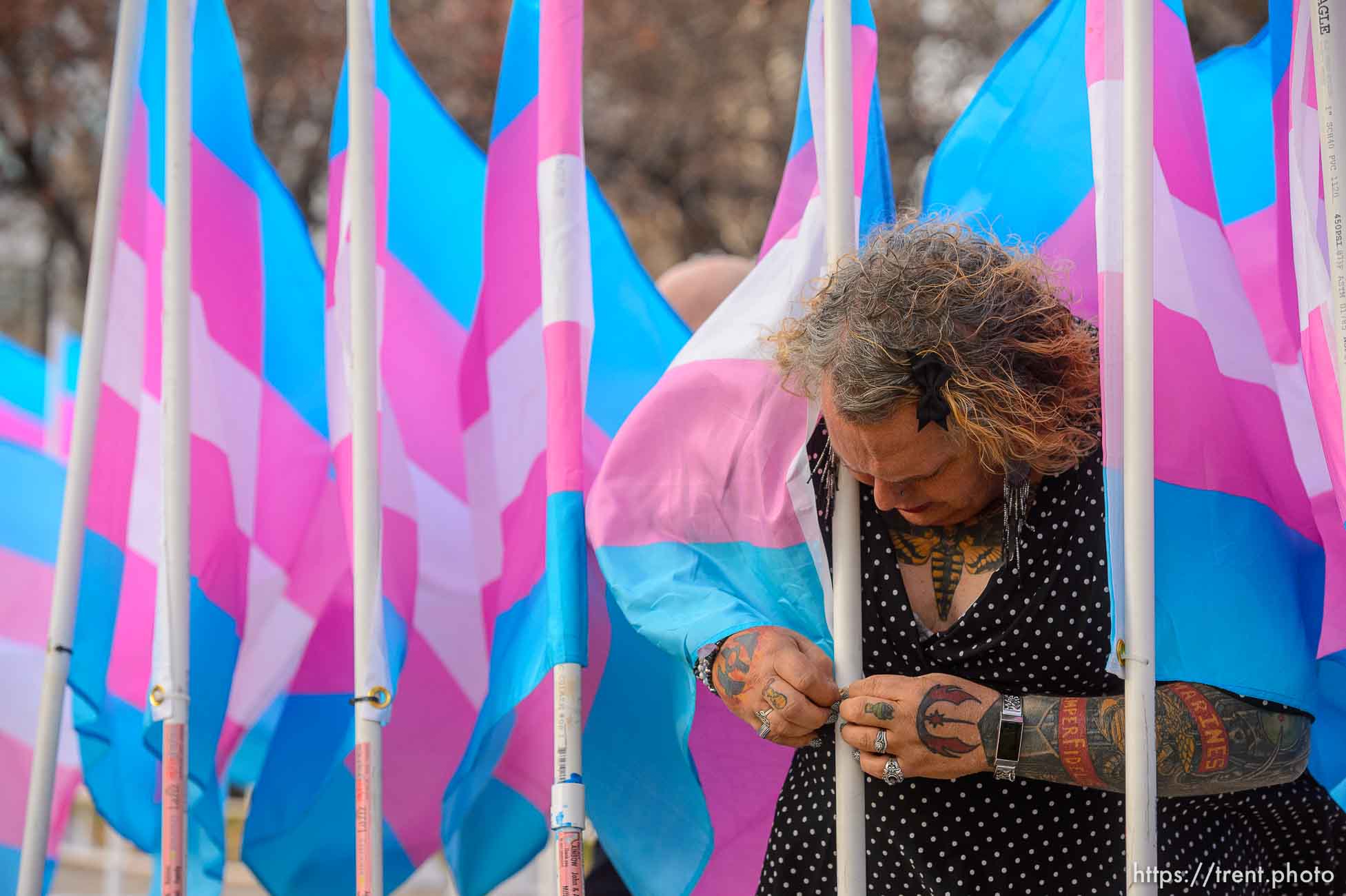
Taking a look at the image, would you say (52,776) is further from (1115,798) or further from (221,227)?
(1115,798)

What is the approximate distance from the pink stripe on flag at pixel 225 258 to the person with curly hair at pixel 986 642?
121 centimetres

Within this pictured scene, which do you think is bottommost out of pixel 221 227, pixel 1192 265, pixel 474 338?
pixel 1192 265

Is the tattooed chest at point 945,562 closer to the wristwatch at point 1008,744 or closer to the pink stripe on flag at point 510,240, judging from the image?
the wristwatch at point 1008,744

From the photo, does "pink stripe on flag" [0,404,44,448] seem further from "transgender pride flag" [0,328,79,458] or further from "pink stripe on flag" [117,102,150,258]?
"pink stripe on flag" [117,102,150,258]

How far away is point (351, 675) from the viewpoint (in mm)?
2662

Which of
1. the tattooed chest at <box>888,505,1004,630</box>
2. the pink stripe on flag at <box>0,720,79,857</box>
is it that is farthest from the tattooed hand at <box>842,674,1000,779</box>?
the pink stripe on flag at <box>0,720,79,857</box>

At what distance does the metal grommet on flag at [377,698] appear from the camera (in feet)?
6.77

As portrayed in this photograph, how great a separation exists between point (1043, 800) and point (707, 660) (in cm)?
45

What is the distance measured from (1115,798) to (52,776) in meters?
1.70

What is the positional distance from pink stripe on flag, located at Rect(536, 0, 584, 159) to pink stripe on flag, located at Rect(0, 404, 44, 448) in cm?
237

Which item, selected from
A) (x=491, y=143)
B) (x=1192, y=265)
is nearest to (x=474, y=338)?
(x=491, y=143)

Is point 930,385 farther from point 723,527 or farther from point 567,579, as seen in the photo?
point 567,579

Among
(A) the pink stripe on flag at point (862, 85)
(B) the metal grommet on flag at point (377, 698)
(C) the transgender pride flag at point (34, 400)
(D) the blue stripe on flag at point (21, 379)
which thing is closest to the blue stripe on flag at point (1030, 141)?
(A) the pink stripe on flag at point (862, 85)

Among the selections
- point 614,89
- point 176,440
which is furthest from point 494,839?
point 614,89
